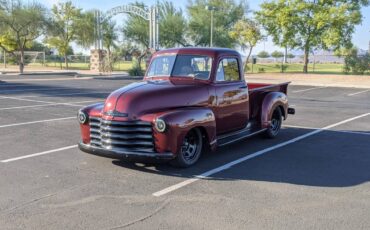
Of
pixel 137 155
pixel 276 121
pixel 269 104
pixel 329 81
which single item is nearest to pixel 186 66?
pixel 137 155

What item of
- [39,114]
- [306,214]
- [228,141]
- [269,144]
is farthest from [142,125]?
[39,114]

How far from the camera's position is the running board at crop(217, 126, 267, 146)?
23.4 ft

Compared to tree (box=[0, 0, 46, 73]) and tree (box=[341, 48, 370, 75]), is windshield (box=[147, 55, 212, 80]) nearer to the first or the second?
tree (box=[341, 48, 370, 75])

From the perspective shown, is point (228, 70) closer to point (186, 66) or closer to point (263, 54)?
point (186, 66)

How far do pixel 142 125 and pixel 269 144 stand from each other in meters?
3.25

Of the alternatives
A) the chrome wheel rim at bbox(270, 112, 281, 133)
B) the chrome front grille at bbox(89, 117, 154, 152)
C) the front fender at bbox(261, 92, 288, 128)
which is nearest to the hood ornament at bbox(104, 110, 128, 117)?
the chrome front grille at bbox(89, 117, 154, 152)

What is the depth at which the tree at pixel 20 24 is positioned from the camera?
41.5 metres

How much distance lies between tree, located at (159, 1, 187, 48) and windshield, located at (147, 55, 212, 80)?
142 feet

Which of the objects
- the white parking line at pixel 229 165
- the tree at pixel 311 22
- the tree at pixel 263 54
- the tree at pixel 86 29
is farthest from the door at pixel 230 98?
the tree at pixel 263 54

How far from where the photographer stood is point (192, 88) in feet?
22.1

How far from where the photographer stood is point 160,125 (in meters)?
5.82

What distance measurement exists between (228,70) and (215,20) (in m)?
44.4

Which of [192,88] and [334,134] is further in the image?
[334,134]

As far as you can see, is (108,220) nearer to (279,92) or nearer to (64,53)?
(279,92)
